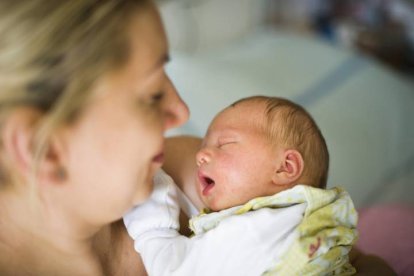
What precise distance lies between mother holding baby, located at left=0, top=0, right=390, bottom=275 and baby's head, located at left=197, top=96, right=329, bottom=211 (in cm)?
17

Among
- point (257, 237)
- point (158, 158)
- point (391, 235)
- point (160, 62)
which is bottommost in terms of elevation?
point (391, 235)

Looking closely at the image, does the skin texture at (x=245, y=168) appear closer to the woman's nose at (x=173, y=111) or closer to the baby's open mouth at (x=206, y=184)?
the baby's open mouth at (x=206, y=184)

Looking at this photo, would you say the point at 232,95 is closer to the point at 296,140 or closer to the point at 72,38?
the point at 296,140

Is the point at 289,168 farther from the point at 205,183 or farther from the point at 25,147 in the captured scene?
the point at 25,147

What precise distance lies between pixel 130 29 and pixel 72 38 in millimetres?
81

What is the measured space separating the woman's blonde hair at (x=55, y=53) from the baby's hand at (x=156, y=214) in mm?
278

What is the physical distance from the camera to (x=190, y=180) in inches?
41.8

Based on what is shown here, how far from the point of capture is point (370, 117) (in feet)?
6.99

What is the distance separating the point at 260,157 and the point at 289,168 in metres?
0.06

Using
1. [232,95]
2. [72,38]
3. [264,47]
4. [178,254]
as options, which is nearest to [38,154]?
[72,38]

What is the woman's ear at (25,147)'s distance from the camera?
0.64 m

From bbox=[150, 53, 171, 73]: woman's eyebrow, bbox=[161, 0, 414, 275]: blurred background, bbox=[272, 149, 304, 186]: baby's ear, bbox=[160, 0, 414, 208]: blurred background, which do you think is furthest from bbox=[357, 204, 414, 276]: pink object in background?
bbox=[150, 53, 171, 73]: woman's eyebrow

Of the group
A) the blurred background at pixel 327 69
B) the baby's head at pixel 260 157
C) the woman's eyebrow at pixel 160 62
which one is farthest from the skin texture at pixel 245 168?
the blurred background at pixel 327 69

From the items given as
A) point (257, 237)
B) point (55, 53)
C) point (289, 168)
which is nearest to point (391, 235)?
point (289, 168)
